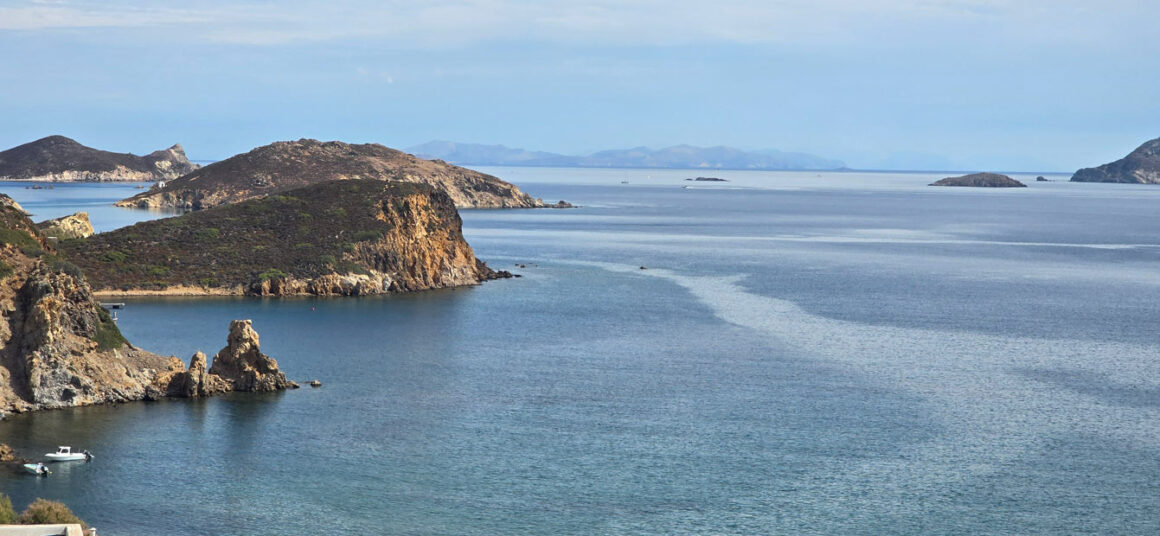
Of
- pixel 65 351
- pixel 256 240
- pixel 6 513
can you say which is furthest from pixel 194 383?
pixel 256 240

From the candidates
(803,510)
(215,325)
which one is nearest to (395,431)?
(803,510)

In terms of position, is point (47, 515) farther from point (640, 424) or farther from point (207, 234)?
point (207, 234)

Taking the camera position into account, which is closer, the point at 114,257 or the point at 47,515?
the point at 47,515

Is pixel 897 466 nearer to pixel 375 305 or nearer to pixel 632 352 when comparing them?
pixel 632 352

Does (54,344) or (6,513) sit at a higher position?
(54,344)

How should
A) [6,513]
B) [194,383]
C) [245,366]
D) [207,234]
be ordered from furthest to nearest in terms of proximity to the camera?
1. [207,234]
2. [245,366]
3. [194,383]
4. [6,513]

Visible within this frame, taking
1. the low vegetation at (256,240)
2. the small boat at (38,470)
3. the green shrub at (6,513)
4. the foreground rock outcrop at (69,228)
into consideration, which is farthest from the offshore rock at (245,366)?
the foreground rock outcrop at (69,228)
